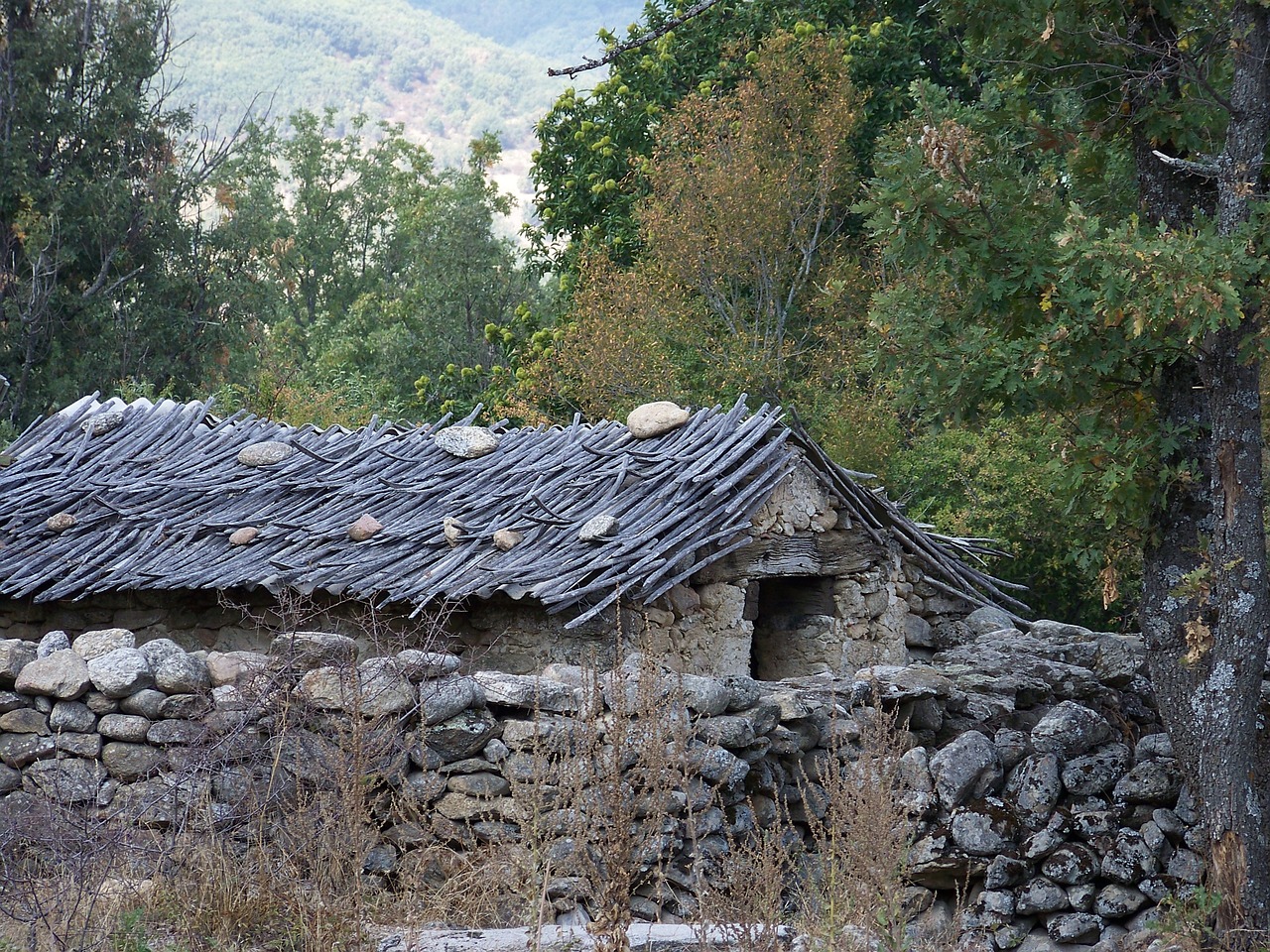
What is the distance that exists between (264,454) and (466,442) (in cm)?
169

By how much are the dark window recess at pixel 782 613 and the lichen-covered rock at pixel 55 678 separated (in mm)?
4825

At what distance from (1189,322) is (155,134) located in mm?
24699

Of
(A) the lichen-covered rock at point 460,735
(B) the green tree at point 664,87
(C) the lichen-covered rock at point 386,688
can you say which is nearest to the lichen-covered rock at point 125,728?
(C) the lichen-covered rock at point 386,688

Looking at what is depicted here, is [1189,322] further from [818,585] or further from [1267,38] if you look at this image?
[818,585]

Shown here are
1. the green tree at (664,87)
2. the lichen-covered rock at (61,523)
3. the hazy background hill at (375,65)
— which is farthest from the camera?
the hazy background hill at (375,65)

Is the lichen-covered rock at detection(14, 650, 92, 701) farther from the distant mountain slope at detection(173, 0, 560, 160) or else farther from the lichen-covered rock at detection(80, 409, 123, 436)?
the distant mountain slope at detection(173, 0, 560, 160)

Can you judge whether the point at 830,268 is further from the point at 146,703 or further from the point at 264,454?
the point at 146,703

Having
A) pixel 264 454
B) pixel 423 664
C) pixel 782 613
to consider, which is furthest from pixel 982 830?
pixel 264 454

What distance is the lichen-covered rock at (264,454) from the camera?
405 inches

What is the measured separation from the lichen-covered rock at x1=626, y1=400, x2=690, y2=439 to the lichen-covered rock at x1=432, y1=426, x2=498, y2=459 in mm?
1163

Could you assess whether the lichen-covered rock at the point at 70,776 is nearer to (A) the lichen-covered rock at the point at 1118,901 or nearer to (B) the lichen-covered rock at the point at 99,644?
(B) the lichen-covered rock at the point at 99,644

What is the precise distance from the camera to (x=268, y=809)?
18.1 ft

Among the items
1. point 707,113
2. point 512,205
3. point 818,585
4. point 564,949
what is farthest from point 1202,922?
point 512,205

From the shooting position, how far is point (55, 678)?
5914 millimetres
